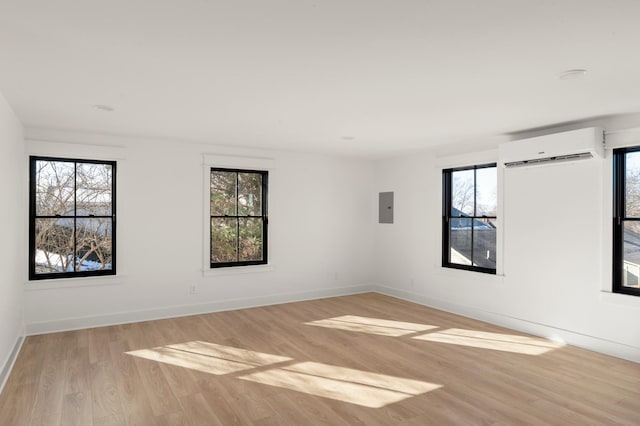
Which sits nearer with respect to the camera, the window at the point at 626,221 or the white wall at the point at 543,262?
the window at the point at 626,221

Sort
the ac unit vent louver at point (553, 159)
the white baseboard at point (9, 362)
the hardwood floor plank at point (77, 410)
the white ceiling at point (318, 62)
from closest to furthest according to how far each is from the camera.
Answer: the white ceiling at point (318, 62)
the hardwood floor plank at point (77, 410)
the white baseboard at point (9, 362)
the ac unit vent louver at point (553, 159)

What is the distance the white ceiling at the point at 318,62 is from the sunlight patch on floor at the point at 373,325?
2.41m

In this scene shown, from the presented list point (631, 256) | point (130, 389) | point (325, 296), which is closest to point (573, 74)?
point (631, 256)

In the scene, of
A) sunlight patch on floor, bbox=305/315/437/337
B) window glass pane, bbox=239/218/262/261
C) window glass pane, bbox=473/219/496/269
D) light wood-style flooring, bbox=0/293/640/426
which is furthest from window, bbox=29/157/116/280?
window glass pane, bbox=473/219/496/269

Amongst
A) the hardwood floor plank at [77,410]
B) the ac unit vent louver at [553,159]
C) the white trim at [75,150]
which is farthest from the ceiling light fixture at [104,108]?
the ac unit vent louver at [553,159]

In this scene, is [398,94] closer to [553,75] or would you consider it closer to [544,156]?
[553,75]

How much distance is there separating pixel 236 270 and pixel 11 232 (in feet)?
8.92

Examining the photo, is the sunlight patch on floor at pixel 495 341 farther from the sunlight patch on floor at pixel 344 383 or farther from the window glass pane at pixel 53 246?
the window glass pane at pixel 53 246

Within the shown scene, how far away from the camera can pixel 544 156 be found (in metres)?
4.29

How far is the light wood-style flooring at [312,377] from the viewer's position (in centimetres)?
275

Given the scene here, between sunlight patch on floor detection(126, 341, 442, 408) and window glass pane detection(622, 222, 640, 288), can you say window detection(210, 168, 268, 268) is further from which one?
window glass pane detection(622, 222, 640, 288)

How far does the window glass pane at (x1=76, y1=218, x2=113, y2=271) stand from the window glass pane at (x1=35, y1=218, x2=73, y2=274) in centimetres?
9

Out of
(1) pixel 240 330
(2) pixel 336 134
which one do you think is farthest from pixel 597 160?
(1) pixel 240 330

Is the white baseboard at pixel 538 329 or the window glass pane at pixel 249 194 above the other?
the window glass pane at pixel 249 194
